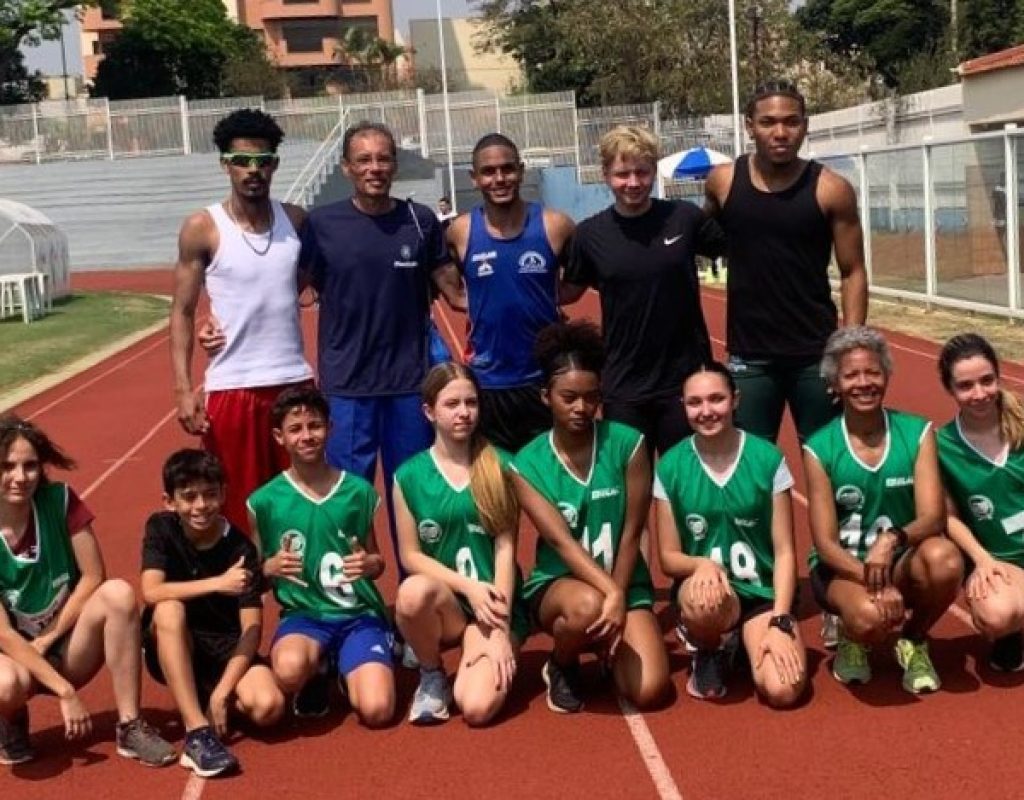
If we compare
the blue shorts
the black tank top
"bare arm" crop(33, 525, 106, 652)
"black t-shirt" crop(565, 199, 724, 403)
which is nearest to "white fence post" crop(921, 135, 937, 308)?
the black tank top

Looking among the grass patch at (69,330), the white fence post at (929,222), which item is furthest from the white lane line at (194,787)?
the white fence post at (929,222)

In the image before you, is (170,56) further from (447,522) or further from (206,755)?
(206,755)

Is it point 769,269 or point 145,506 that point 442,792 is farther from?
point 145,506

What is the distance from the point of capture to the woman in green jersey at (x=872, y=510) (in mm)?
4695

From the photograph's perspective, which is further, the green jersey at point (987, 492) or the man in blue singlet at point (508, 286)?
the man in blue singlet at point (508, 286)

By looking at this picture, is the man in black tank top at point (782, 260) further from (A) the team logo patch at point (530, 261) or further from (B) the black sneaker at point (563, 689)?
(B) the black sneaker at point (563, 689)

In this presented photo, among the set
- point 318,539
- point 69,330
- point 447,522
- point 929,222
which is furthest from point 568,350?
point 69,330

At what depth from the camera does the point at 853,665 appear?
477 cm

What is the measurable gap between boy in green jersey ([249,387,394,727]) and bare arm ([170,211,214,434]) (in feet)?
1.47

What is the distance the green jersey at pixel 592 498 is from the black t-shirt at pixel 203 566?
3.26 ft

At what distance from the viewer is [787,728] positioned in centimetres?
443

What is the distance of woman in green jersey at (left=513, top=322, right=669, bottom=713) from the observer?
4.68 m

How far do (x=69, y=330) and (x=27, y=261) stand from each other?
365 cm

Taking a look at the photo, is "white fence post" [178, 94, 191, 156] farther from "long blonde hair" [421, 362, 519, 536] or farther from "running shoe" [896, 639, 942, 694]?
"running shoe" [896, 639, 942, 694]
